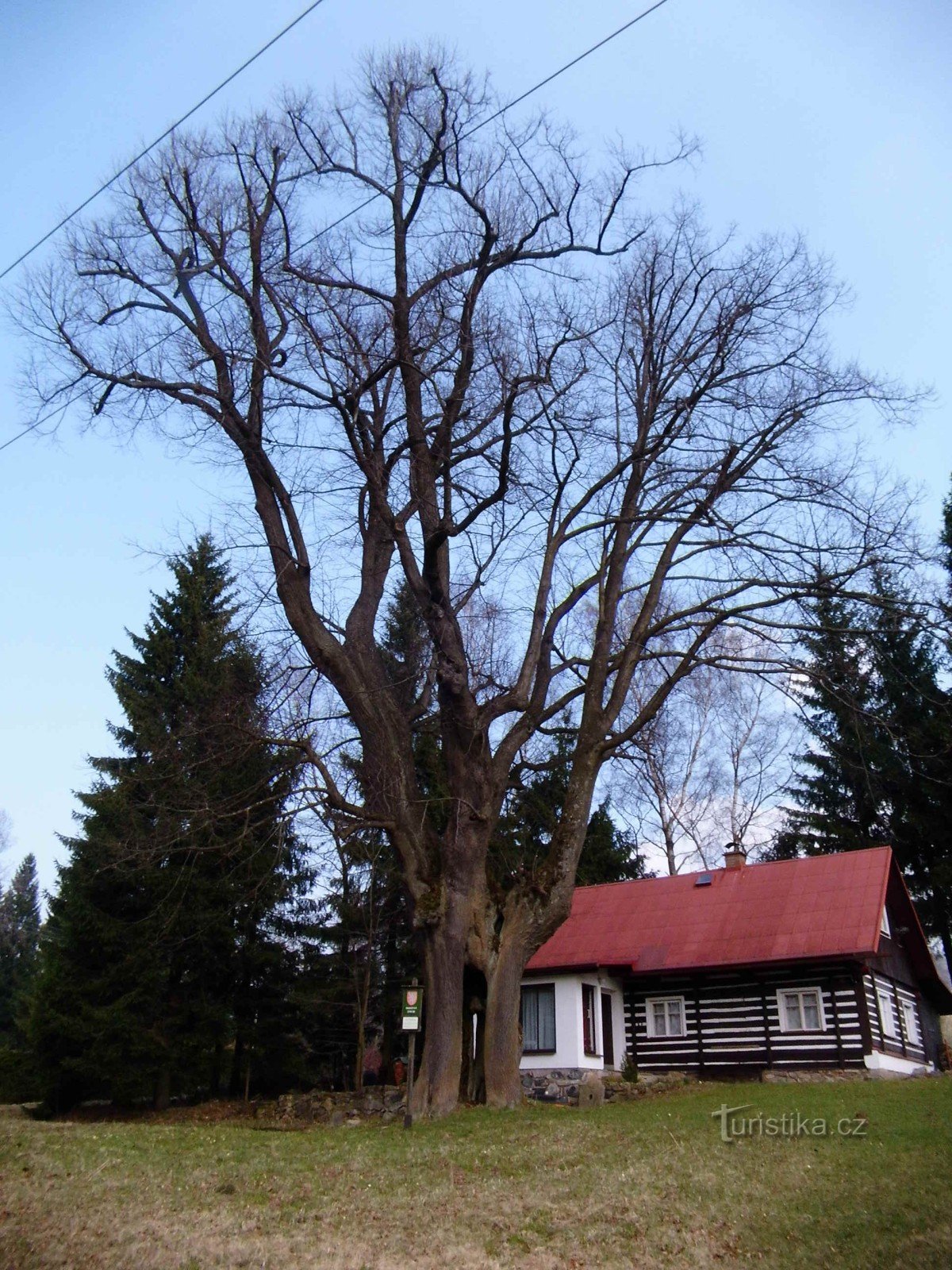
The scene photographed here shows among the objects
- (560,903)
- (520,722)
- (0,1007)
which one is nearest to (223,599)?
(520,722)

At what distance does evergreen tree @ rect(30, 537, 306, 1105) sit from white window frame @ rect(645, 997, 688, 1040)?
27.8 feet

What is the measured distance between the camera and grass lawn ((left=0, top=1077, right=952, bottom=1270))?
758 centimetres

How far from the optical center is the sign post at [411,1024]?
13709mm

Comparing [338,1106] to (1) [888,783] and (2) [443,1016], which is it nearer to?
(2) [443,1016]

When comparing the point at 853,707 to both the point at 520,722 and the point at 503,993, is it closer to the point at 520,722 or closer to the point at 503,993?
the point at 520,722

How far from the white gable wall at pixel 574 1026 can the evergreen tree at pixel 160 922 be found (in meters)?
6.38

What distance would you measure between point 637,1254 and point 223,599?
67.0 feet

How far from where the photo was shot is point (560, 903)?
15.7m

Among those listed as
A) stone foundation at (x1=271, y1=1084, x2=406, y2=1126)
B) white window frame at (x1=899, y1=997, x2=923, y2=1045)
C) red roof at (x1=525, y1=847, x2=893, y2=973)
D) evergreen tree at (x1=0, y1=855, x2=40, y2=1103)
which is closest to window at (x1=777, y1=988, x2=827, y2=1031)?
red roof at (x1=525, y1=847, x2=893, y2=973)

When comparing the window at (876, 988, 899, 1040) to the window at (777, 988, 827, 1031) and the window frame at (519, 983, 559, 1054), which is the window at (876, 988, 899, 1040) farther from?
the window frame at (519, 983, 559, 1054)

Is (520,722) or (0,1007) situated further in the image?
(0,1007)

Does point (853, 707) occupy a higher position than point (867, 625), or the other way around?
point (867, 625)

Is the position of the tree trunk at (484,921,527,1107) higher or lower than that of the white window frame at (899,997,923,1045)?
lower

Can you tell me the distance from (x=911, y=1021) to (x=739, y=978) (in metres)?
5.69
